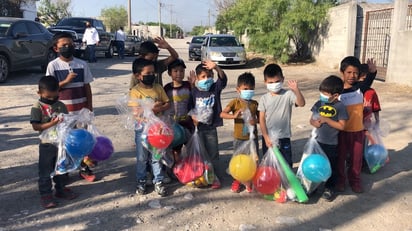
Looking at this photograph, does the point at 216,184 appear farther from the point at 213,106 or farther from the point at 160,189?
the point at 213,106

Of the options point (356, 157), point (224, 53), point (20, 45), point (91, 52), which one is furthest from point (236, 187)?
point (91, 52)

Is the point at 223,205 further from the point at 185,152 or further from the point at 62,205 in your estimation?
the point at 62,205

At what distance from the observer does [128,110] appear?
166 inches

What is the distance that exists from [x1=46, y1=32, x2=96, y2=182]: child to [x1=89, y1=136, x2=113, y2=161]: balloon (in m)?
0.44

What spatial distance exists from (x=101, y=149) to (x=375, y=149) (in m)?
3.33

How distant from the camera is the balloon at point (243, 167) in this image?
411 centimetres

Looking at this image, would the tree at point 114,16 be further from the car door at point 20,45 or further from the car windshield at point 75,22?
the car door at point 20,45

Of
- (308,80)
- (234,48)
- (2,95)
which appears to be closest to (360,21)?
(308,80)

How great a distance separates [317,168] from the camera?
12.9 ft

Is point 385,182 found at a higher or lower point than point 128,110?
lower

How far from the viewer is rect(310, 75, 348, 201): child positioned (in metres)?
4.02

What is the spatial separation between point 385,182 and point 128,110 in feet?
10.3

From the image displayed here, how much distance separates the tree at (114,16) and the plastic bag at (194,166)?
252 ft

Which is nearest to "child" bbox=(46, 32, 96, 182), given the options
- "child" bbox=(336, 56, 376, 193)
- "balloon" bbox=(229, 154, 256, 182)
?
"balloon" bbox=(229, 154, 256, 182)
